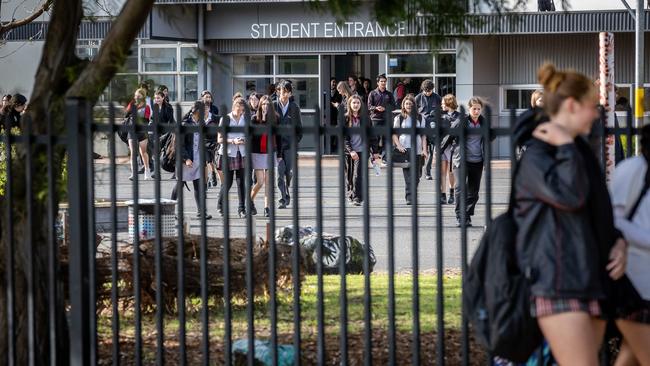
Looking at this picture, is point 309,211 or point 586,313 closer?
point 586,313

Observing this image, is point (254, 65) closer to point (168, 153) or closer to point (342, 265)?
point (168, 153)

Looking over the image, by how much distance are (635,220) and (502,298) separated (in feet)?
2.39

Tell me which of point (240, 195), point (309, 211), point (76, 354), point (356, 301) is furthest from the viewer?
point (309, 211)

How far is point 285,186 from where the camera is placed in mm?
18688

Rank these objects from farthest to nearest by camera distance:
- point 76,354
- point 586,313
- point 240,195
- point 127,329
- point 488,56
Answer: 1. point 488,56
2. point 240,195
3. point 127,329
4. point 76,354
5. point 586,313

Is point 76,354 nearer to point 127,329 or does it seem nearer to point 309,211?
point 127,329

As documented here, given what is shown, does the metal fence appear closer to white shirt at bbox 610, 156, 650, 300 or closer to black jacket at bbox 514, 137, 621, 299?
white shirt at bbox 610, 156, 650, 300

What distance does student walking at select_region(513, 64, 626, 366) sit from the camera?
16.0 feet

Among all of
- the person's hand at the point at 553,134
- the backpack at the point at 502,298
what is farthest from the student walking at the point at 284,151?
the person's hand at the point at 553,134

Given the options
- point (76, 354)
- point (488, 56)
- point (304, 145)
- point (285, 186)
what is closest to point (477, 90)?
point (488, 56)

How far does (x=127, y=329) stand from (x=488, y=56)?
25178 millimetres

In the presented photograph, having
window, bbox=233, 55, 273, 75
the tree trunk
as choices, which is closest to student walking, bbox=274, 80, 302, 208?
the tree trunk

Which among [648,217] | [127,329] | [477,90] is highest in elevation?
[477,90]

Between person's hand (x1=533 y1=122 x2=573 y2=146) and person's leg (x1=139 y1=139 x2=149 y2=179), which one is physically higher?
person's leg (x1=139 y1=139 x2=149 y2=179)
